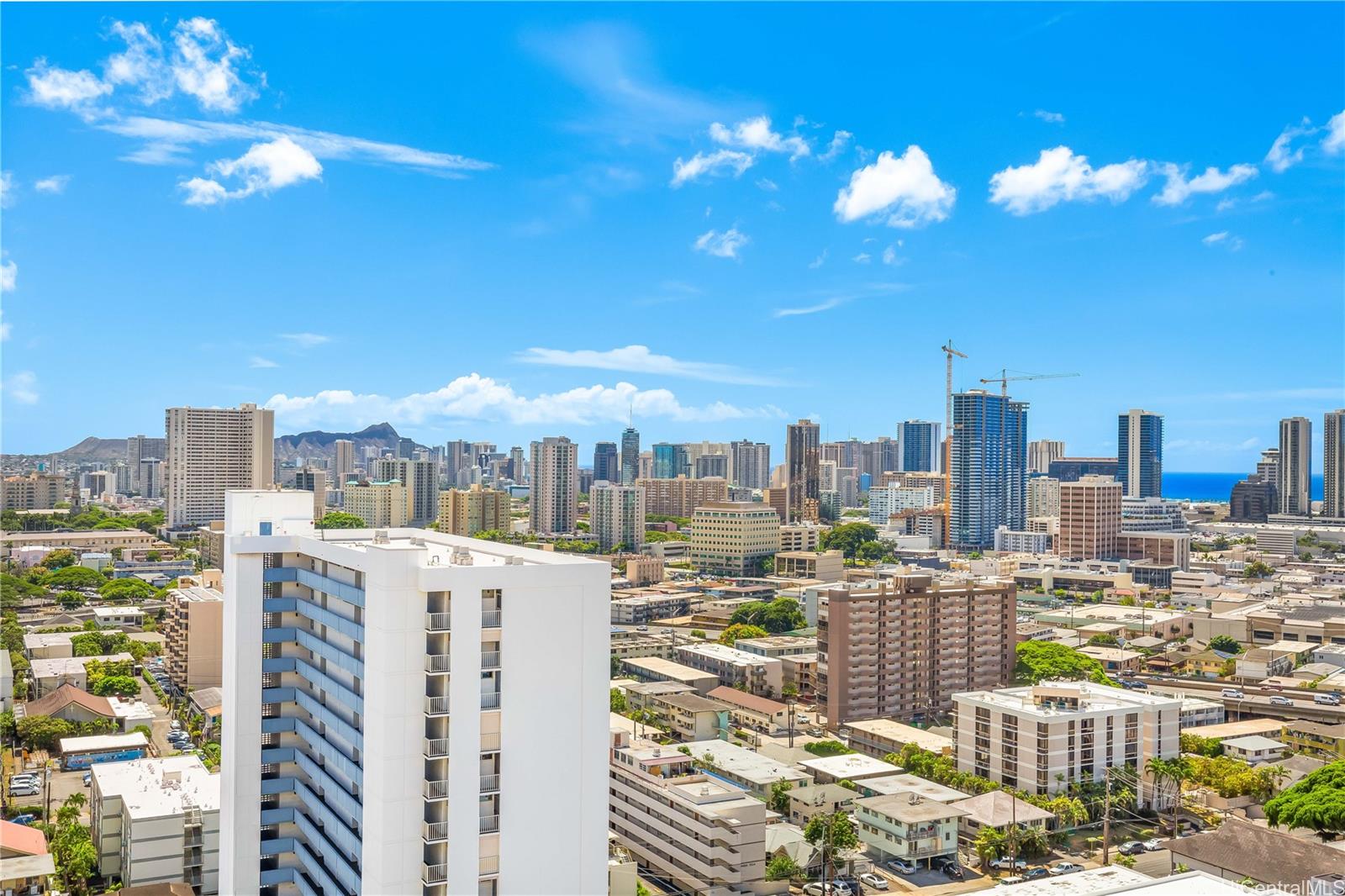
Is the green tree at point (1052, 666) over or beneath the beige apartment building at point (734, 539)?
beneath

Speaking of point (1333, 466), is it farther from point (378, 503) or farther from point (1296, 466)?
point (378, 503)

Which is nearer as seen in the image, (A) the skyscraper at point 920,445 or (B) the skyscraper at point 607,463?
(B) the skyscraper at point 607,463

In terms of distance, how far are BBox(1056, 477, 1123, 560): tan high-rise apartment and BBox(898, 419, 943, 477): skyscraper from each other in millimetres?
30781

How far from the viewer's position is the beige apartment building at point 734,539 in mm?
29719

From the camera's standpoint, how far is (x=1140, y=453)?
5184cm

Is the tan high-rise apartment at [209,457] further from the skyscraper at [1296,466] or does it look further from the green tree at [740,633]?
the skyscraper at [1296,466]

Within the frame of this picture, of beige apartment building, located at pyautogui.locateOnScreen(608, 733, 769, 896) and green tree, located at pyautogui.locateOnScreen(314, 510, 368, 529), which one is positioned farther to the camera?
green tree, located at pyautogui.locateOnScreen(314, 510, 368, 529)

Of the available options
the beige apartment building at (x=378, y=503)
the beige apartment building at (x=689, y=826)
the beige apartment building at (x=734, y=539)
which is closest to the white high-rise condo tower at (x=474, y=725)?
the beige apartment building at (x=689, y=826)

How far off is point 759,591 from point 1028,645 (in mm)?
9303

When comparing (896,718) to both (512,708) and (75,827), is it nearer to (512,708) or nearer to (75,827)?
(75,827)

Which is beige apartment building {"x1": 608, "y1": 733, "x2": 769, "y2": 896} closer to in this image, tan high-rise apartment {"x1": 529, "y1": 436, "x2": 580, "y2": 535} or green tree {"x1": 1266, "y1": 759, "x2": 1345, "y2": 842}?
green tree {"x1": 1266, "y1": 759, "x2": 1345, "y2": 842}

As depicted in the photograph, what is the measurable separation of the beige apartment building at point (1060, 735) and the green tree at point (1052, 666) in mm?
3677

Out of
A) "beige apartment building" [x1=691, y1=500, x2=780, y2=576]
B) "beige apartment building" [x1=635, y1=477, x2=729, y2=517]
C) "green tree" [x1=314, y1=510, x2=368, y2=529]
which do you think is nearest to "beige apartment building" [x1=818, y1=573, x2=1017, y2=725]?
"beige apartment building" [x1=691, y1=500, x2=780, y2=576]

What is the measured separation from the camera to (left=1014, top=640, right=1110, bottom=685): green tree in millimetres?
15039
